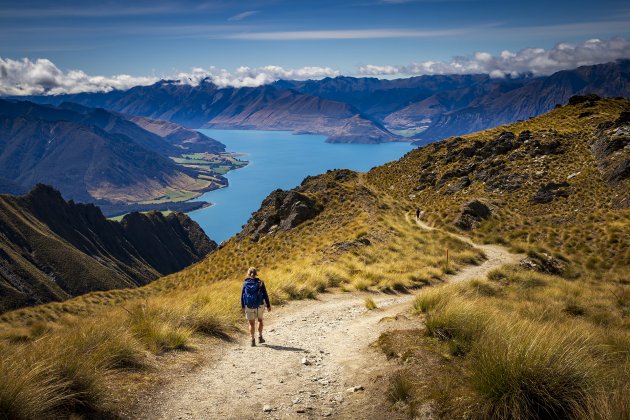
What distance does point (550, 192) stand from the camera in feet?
148

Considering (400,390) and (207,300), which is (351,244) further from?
(400,390)

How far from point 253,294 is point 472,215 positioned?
1284 inches

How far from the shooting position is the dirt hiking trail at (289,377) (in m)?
7.69

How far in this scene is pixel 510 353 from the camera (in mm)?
6672

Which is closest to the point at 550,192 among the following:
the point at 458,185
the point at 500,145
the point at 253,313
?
the point at 458,185

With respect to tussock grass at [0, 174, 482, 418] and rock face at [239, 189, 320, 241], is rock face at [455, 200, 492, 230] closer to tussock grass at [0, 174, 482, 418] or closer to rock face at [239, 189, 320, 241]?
tussock grass at [0, 174, 482, 418]

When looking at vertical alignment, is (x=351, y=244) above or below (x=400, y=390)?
below

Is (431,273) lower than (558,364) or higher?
lower

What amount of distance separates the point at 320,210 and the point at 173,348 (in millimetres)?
36543

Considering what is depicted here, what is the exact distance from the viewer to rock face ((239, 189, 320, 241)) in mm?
45075

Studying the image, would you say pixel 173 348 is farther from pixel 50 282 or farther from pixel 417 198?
pixel 50 282

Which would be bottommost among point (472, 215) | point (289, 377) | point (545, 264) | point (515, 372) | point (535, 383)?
point (545, 264)

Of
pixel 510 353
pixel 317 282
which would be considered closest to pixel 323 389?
pixel 510 353

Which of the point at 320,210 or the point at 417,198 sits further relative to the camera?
the point at 417,198
